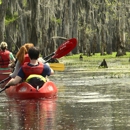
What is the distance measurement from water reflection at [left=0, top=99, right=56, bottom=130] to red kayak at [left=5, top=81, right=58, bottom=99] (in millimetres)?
350

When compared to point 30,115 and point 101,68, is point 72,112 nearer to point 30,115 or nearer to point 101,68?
point 30,115

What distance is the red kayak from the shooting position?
46.0ft

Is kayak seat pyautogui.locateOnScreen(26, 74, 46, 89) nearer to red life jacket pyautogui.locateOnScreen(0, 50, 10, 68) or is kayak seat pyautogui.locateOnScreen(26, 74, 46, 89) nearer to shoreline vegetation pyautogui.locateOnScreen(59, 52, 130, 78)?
red life jacket pyautogui.locateOnScreen(0, 50, 10, 68)

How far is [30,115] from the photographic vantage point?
10625 millimetres

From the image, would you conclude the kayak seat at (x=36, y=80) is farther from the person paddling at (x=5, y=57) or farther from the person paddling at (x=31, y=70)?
the person paddling at (x=5, y=57)

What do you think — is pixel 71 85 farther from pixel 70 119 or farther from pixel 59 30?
pixel 59 30

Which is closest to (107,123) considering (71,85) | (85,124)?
(85,124)

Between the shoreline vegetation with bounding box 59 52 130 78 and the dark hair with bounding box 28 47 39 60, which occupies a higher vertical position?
the dark hair with bounding box 28 47 39 60

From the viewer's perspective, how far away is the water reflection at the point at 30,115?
9.12 m

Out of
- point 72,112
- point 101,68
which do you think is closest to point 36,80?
point 72,112

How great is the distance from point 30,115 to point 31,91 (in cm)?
338

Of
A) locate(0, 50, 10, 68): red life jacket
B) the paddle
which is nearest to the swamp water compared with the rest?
the paddle

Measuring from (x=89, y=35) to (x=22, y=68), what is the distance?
71.9m

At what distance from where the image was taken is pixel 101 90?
55.3 ft
